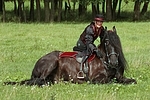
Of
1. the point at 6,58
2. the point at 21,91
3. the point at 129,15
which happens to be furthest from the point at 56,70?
the point at 129,15

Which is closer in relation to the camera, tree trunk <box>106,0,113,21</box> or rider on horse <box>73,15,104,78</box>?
rider on horse <box>73,15,104,78</box>

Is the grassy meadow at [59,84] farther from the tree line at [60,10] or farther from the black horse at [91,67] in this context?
the tree line at [60,10]

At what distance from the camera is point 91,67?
1195 centimetres

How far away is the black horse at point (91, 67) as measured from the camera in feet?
38.5

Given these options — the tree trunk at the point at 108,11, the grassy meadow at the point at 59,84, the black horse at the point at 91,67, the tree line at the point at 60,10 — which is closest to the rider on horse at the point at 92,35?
the black horse at the point at 91,67

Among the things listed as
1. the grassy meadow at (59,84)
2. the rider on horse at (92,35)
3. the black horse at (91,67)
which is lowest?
the grassy meadow at (59,84)

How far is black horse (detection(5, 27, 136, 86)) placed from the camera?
11750 millimetres

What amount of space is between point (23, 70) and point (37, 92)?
5006 mm

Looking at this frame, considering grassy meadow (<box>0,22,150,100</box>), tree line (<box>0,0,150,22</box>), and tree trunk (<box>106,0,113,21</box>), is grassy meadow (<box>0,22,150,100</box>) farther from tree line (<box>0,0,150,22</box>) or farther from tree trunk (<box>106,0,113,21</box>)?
tree trunk (<box>106,0,113,21</box>)

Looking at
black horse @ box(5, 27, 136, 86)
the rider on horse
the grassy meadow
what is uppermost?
the rider on horse

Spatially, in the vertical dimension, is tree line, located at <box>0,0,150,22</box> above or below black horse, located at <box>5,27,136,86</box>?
above

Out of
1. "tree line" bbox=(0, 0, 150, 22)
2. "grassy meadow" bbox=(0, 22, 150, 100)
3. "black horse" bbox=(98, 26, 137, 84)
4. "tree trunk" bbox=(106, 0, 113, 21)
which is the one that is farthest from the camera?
"tree trunk" bbox=(106, 0, 113, 21)

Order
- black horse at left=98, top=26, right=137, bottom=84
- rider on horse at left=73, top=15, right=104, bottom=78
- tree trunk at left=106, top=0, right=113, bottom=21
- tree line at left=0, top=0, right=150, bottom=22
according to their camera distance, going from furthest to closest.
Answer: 1. tree trunk at left=106, top=0, right=113, bottom=21
2. tree line at left=0, top=0, right=150, bottom=22
3. rider on horse at left=73, top=15, right=104, bottom=78
4. black horse at left=98, top=26, right=137, bottom=84

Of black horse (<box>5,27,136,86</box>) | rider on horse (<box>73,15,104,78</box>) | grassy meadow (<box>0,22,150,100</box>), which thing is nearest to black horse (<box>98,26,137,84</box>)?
black horse (<box>5,27,136,86</box>)
